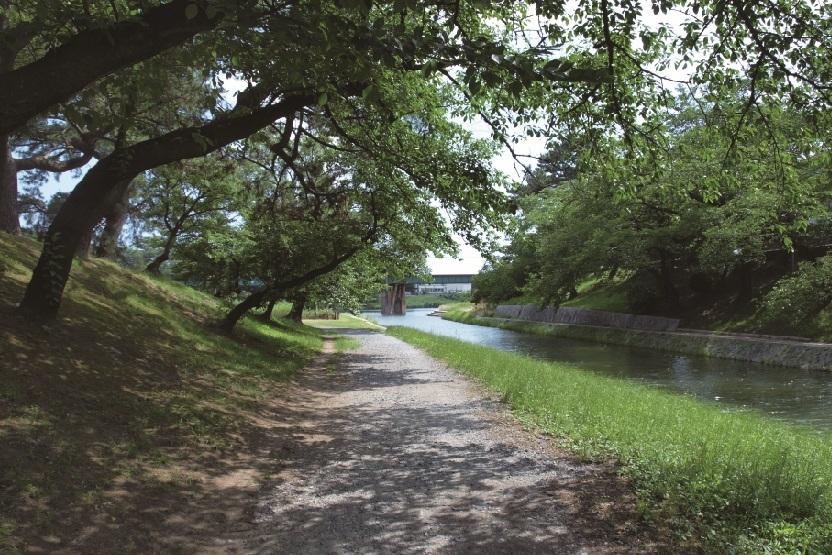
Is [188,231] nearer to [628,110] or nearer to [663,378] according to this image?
[663,378]

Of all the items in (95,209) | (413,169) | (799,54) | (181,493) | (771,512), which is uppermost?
(799,54)

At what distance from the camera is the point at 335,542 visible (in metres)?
4.11

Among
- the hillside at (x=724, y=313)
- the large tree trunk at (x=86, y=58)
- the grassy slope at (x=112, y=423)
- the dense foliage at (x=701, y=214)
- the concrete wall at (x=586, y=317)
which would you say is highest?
the dense foliage at (x=701, y=214)

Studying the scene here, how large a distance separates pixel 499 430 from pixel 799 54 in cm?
556

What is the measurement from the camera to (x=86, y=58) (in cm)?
469

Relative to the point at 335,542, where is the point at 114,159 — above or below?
above

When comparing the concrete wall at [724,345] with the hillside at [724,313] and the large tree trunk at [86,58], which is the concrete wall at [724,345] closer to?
the hillside at [724,313]

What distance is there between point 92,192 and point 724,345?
75.8 ft

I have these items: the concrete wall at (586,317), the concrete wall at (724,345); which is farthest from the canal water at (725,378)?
the concrete wall at (586,317)

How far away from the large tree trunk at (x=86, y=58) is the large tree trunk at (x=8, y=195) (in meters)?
10.2

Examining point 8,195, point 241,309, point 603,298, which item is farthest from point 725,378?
point 603,298

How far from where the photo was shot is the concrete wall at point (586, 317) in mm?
31547

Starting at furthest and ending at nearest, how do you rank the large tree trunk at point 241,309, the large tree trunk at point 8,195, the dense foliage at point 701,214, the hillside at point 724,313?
the hillside at point 724,313
the large tree trunk at point 241,309
the large tree trunk at point 8,195
the dense foliage at point 701,214

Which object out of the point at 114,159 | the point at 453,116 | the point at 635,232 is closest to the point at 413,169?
the point at 453,116
